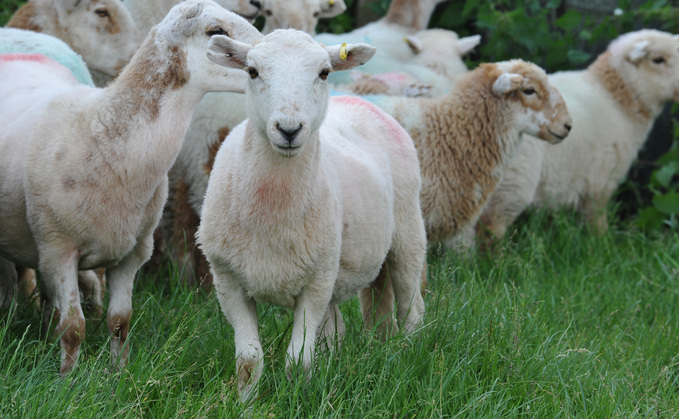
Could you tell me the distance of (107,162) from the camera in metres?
3.25

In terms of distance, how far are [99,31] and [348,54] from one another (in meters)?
2.20

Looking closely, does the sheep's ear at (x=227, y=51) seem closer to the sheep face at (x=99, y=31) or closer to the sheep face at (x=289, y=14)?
the sheep face at (x=99, y=31)

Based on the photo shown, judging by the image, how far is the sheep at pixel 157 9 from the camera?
504cm

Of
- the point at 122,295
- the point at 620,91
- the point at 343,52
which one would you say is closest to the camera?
the point at 343,52

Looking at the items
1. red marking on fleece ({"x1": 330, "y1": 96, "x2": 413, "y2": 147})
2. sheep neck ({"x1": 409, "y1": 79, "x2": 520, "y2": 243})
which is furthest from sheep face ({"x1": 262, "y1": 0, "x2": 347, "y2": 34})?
red marking on fleece ({"x1": 330, "y1": 96, "x2": 413, "y2": 147})

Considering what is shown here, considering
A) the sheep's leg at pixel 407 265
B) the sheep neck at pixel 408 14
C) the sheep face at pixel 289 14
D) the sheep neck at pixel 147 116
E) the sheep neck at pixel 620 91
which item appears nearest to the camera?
the sheep neck at pixel 147 116

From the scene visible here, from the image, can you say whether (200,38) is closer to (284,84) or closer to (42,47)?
(284,84)

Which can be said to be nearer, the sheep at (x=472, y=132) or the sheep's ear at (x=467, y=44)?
the sheep at (x=472, y=132)

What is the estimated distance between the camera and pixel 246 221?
2.90 m

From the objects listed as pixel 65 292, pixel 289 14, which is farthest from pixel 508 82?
pixel 65 292

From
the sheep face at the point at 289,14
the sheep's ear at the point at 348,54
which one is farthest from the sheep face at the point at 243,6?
the sheep's ear at the point at 348,54

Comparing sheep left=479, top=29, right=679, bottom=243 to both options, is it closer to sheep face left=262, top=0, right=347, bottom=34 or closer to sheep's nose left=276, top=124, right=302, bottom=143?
sheep face left=262, top=0, right=347, bottom=34

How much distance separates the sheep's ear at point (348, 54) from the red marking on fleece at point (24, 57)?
5.46 ft

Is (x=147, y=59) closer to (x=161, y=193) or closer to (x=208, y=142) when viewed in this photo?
(x=161, y=193)
